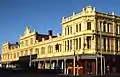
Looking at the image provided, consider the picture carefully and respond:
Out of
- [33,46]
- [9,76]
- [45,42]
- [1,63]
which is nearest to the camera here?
[9,76]

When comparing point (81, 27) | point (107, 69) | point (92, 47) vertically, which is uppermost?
point (81, 27)

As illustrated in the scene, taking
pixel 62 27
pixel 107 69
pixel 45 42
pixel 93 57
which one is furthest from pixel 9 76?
pixel 45 42

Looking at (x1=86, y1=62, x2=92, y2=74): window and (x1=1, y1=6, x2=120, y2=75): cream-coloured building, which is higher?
(x1=1, y1=6, x2=120, y2=75): cream-coloured building

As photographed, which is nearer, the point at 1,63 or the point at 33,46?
the point at 33,46

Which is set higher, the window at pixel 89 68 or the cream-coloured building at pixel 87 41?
the cream-coloured building at pixel 87 41

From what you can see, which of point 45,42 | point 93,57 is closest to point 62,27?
point 45,42

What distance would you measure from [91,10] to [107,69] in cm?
1256

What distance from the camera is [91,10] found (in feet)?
197

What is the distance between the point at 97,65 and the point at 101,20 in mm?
10022

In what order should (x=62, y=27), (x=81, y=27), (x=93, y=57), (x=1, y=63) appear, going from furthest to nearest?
(x=1, y=63), (x=62, y=27), (x=81, y=27), (x=93, y=57)

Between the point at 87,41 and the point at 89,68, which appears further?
the point at 87,41

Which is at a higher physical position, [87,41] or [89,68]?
[87,41]

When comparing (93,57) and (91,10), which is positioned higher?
(91,10)

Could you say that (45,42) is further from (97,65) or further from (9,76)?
(9,76)
